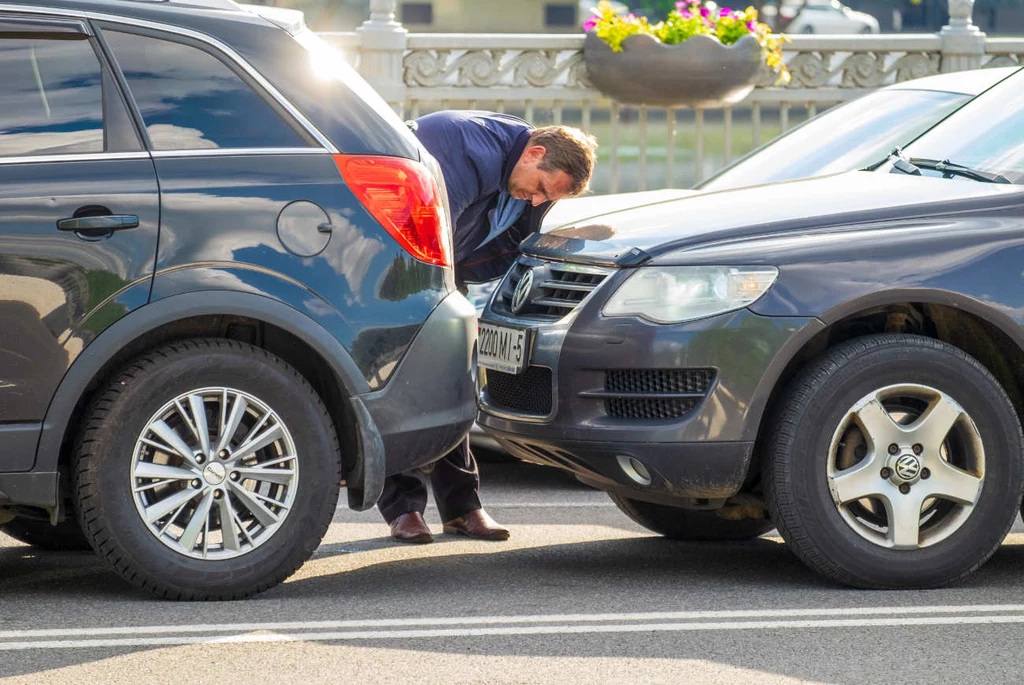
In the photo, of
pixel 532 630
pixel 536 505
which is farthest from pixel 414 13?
pixel 532 630

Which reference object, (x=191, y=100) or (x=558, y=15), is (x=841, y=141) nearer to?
(x=191, y=100)

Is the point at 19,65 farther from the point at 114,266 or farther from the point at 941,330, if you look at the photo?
the point at 941,330

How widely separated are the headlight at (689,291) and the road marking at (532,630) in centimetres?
91

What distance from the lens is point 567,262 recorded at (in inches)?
219

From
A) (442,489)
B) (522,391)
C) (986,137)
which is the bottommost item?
(442,489)

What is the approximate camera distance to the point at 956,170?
5.80 metres

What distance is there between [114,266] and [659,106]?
774 centimetres

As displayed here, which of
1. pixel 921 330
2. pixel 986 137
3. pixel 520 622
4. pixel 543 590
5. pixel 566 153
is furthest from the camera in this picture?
pixel 566 153

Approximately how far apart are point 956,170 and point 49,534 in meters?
3.25

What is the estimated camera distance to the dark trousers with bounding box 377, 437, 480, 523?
250 inches

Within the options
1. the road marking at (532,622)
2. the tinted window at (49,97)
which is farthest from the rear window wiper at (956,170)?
the tinted window at (49,97)

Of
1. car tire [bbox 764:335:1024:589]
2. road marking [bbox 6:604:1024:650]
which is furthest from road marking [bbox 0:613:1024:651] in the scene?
car tire [bbox 764:335:1024:589]

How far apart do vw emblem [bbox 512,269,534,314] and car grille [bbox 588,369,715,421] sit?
51 cm

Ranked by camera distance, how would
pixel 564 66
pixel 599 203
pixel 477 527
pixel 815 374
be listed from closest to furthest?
pixel 815 374 → pixel 477 527 → pixel 599 203 → pixel 564 66
